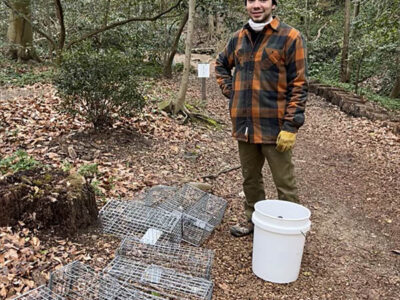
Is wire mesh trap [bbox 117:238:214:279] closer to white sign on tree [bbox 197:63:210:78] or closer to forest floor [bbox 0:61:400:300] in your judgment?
forest floor [bbox 0:61:400:300]

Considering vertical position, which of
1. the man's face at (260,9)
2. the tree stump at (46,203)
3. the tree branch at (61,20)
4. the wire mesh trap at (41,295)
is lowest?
the wire mesh trap at (41,295)

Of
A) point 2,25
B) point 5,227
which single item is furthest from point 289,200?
point 2,25

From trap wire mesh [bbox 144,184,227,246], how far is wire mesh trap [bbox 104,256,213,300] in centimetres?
68

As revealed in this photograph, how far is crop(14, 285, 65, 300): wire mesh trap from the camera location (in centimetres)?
246

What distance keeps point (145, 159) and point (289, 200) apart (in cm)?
251

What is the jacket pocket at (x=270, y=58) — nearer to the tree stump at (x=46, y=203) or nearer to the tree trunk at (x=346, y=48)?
the tree stump at (x=46, y=203)

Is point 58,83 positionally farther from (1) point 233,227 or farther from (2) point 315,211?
(2) point 315,211

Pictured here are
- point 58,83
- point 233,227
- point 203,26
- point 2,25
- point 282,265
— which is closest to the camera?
point 282,265

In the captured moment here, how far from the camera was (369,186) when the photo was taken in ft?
17.9

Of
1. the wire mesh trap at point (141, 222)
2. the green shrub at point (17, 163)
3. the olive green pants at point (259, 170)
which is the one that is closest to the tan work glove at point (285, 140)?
the olive green pants at point (259, 170)

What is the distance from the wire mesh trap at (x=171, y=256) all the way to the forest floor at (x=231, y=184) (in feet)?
0.51

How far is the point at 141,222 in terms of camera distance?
353 cm

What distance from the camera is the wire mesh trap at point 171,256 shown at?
301 centimetres

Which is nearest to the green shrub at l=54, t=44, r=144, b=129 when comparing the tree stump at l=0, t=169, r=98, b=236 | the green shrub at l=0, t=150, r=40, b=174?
the green shrub at l=0, t=150, r=40, b=174
